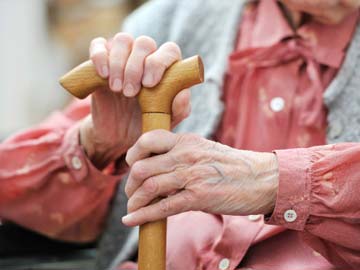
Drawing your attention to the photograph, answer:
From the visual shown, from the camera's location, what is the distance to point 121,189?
3.99 feet

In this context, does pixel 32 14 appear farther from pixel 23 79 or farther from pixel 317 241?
pixel 317 241

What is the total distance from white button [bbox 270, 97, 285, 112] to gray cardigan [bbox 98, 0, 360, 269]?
7 cm

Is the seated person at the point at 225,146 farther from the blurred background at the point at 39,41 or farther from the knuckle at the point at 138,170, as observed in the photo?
the blurred background at the point at 39,41

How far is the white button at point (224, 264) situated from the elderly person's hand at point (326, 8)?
375mm

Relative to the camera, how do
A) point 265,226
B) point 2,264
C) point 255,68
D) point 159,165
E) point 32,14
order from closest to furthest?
point 159,165, point 265,226, point 255,68, point 2,264, point 32,14

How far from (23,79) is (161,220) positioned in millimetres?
2795

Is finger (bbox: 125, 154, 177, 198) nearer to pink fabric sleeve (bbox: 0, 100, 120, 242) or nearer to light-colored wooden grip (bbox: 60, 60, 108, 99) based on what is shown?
light-colored wooden grip (bbox: 60, 60, 108, 99)

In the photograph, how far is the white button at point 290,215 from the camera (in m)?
0.83

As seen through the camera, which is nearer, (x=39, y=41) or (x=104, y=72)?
(x=104, y=72)

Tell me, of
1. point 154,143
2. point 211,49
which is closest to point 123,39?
point 154,143

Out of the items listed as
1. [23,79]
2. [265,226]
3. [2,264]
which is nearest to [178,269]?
[265,226]

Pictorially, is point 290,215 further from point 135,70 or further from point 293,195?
point 135,70

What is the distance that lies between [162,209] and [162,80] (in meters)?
0.15

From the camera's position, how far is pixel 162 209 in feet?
2.68
